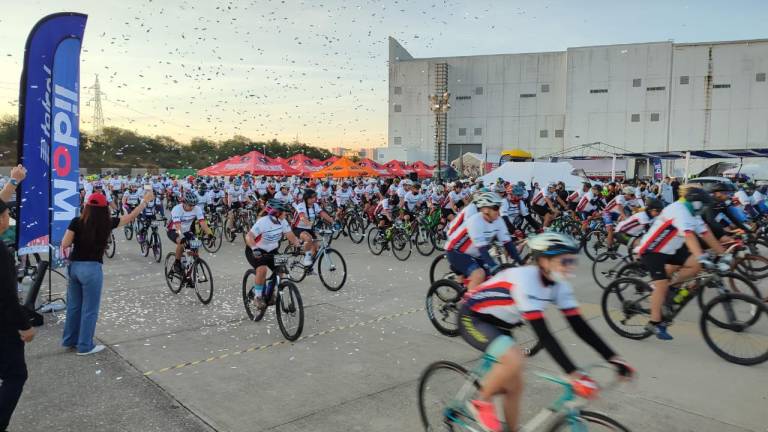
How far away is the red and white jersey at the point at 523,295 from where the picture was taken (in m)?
2.84

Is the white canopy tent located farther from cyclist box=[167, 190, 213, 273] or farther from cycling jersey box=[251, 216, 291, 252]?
cycling jersey box=[251, 216, 291, 252]

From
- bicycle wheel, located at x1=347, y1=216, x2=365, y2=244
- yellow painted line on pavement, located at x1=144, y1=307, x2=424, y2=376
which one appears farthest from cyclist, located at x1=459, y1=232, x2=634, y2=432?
bicycle wheel, located at x1=347, y1=216, x2=365, y2=244

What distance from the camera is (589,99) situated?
5450cm

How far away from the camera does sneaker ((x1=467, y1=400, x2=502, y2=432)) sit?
2.81m

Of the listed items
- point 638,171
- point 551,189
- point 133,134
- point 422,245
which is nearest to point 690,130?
point 638,171

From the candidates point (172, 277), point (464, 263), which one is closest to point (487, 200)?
point (464, 263)

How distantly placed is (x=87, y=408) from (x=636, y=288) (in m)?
5.90

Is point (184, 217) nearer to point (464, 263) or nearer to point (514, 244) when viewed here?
point (464, 263)

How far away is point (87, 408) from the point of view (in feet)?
14.1

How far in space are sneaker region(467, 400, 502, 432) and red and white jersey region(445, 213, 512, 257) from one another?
314 cm

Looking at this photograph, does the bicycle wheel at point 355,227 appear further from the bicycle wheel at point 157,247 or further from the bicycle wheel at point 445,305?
the bicycle wheel at point 445,305

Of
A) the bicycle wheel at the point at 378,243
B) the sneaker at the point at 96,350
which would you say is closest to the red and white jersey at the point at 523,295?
the sneaker at the point at 96,350

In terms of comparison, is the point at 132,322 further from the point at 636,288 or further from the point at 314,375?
the point at 636,288

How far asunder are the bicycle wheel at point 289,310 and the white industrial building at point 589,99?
48.2 metres
